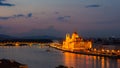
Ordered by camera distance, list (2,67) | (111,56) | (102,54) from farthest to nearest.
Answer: (102,54) → (111,56) → (2,67)

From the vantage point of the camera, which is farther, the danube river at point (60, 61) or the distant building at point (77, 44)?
the distant building at point (77, 44)

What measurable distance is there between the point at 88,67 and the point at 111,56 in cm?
1921

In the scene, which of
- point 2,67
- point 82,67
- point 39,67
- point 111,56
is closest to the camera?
point 2,67

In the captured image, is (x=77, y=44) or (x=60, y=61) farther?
(x=77, y=44)

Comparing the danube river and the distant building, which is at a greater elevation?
the distant building

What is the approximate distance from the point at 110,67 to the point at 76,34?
155 feet

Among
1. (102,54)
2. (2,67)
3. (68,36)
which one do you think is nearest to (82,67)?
(2,67)

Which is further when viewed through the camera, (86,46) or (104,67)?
(86,46)

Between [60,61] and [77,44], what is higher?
[77,44]

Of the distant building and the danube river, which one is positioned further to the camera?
the distant building

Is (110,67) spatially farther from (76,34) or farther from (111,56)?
(76,34)

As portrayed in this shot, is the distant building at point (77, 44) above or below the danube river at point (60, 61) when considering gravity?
above

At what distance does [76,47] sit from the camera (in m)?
74.8

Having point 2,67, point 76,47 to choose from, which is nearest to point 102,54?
point 76,47
